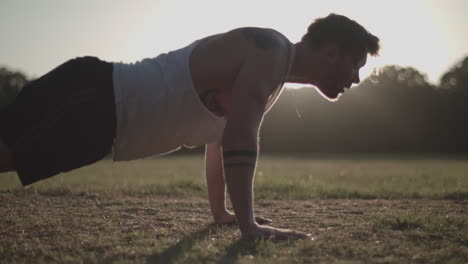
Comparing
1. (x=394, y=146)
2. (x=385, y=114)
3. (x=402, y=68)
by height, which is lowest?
(x=394, y=146)

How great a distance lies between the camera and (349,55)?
3.20 metres

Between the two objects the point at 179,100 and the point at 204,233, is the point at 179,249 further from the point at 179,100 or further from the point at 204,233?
the point at 179,100

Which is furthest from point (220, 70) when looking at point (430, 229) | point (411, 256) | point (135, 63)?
point (430, 229)

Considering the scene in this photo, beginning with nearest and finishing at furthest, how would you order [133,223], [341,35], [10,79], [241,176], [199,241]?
[241,176]
[199,241]
[341,35]
[133,223]
[10,79]

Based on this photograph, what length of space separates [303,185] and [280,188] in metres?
0.52

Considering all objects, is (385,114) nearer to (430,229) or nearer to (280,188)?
(280,188)

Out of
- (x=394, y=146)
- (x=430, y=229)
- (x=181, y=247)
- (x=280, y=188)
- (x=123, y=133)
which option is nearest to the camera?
(x=181, y=247)

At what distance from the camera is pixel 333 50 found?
316cm

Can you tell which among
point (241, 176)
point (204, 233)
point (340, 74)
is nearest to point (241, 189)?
point (241, 176)

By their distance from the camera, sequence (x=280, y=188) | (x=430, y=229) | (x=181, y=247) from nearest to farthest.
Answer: (x=181, y=247) < (x=430, y=229) < (x=280, y=188)

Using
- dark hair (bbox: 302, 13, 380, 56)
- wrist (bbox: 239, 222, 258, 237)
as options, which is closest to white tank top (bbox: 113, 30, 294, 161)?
dark hair (bbox: 302, 13, 380, 56)

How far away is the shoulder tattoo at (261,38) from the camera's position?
293 cm

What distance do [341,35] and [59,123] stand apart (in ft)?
6.39

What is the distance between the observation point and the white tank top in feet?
9.63
